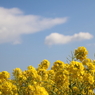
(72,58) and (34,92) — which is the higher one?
(72,58)

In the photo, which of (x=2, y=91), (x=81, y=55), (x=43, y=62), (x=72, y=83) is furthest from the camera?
(x=43, y=62)

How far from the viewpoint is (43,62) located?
9.81 metres

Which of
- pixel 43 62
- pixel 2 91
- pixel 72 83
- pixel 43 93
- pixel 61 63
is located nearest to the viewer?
pixel 43 93

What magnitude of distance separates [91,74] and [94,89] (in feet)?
1.63

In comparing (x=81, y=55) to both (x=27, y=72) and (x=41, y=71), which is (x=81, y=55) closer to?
(x=41, y=71)

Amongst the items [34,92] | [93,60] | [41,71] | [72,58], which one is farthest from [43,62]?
[34,92]

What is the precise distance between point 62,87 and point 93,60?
9.11 ft

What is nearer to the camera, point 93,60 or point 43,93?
point 43,93

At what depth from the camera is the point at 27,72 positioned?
22.6 feet

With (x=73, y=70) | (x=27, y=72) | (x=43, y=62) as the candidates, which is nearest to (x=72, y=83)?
(x=73, y=70)

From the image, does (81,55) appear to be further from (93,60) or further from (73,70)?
(73,70)

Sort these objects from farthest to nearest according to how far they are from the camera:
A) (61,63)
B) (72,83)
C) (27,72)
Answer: (61,63) < (27,72) < (72,83)

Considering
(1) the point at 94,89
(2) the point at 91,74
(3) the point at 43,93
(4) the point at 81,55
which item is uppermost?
(4) the point at 81,55

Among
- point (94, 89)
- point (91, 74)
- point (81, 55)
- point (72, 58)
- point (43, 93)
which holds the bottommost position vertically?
point (43, 93)
